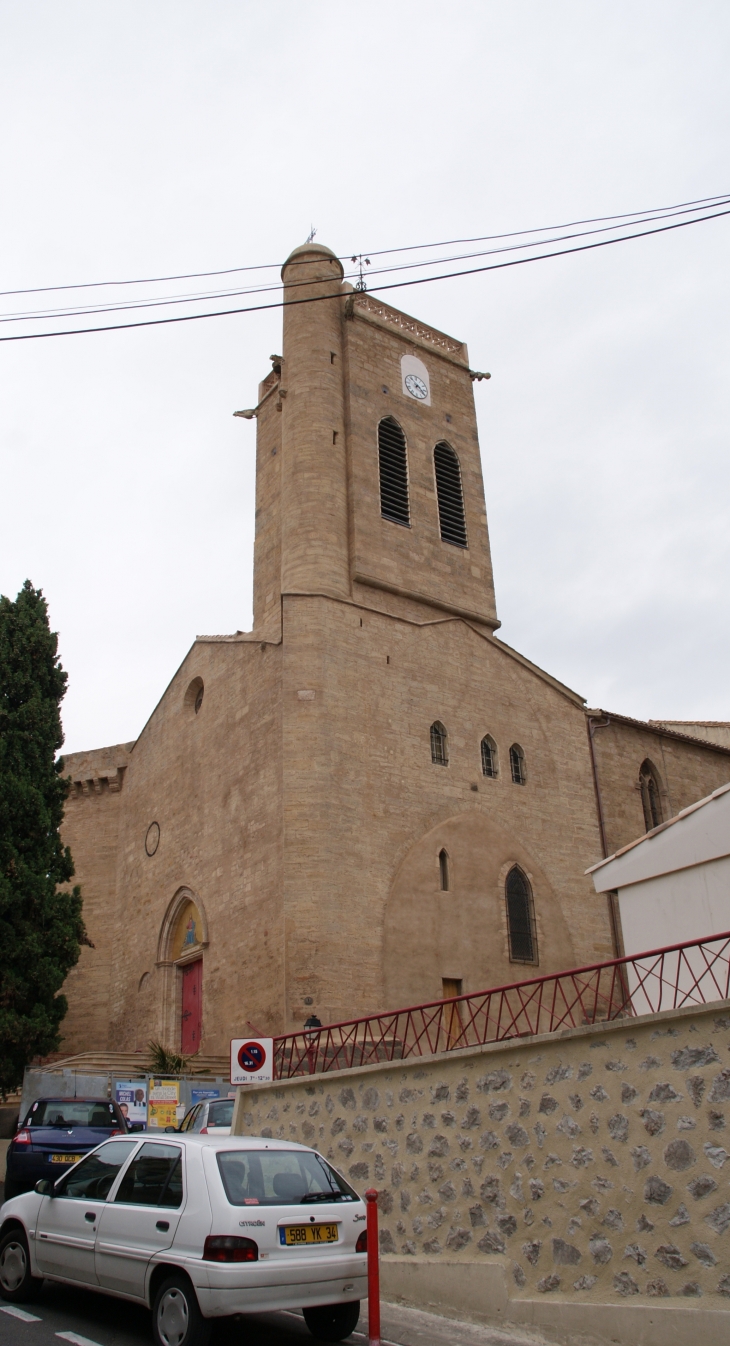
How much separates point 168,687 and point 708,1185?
1952 cm

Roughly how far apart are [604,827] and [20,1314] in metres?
17.1

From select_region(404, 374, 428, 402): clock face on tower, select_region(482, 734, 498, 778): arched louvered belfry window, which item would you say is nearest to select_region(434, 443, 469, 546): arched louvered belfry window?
select_region(404, 374, 428, 402): clock face on tower

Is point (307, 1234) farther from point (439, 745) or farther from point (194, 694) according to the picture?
point (194, 694)

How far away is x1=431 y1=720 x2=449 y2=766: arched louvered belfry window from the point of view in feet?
66.6

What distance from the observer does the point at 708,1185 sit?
622 cm

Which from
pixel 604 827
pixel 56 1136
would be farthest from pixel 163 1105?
pixel 604 827

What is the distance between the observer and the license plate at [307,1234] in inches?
232

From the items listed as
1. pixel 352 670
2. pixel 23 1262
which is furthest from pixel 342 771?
pixel 23 1262

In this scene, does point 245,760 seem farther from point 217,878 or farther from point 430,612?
point 430,612

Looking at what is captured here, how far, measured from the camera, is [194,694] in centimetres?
2317

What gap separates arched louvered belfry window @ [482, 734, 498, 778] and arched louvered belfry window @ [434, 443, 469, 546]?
5279 mm

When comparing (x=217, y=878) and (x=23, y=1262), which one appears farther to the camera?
(x=217, y=878)

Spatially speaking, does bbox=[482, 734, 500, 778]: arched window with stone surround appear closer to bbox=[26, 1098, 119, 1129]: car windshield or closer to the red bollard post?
bbox=[26, 1098, 119, 1129]: car windshield

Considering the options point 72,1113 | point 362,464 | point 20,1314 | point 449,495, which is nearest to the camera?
point 20,1314
